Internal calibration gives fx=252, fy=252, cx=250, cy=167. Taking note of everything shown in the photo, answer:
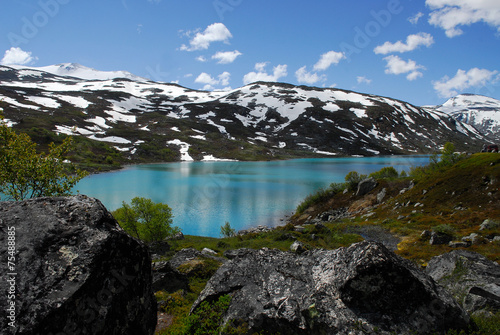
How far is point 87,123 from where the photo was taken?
194375mm

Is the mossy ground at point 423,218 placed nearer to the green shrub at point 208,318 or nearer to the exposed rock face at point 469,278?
the green shrub at point 208,318

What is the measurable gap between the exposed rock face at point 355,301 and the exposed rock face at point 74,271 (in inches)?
125

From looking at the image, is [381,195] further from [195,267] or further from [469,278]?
[195,267]

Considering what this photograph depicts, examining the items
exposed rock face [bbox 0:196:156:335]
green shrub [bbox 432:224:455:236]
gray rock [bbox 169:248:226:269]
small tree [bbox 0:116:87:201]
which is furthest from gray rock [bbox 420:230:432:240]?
small tree [bbox 0:116:87:201]

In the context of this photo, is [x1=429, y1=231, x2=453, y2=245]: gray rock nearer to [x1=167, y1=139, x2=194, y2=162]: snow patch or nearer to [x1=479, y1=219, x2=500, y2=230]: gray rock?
[x1=479, y1=219, x2=500, y2=230]: gray rock

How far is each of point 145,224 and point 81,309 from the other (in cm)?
3005

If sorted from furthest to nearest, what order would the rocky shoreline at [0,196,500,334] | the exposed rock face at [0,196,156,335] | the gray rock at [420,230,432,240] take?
1. the gray rock at [420,230,432,240]
2. the rocky shoreline at [0,196,500,334]
3. the exposed rock face at [0,196,156,335]

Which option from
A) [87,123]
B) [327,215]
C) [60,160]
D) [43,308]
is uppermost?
[87,123]

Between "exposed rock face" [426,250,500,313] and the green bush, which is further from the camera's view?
the green bush

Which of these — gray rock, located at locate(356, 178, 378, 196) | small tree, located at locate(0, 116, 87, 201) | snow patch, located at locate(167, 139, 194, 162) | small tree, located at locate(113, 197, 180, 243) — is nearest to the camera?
small tree, located at locate(0, 116, 87, 201)

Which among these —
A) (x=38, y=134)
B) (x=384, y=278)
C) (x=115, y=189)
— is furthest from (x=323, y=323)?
(x=38, y=134)

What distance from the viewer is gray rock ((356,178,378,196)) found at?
51.8m

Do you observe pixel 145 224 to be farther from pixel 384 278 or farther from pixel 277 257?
pixel 384 278

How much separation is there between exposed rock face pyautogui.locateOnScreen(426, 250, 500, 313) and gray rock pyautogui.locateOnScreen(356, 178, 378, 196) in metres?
42.9
